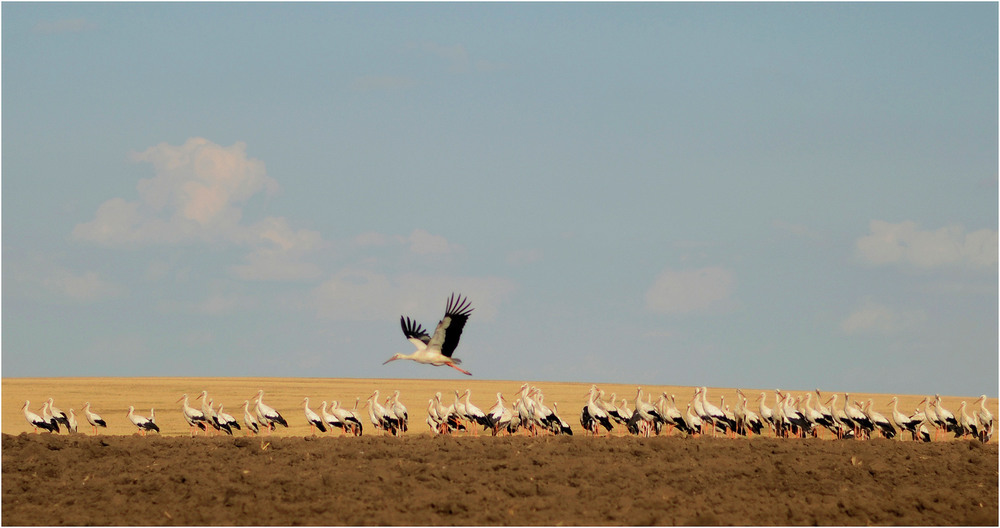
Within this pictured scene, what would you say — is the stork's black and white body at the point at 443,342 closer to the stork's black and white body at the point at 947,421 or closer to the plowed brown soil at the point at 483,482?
the plowed brown soil at the point at 483,482

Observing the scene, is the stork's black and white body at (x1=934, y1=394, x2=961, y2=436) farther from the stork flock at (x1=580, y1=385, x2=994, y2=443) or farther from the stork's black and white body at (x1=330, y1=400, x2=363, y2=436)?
the stork's black and white body at (x1=330, y1=400, x2=363, y2=436)

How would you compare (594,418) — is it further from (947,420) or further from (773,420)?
(947,420)

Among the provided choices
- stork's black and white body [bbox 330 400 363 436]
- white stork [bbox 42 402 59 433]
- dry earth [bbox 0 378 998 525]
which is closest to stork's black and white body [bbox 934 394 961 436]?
dry earth [bbox 0 378 998 525]

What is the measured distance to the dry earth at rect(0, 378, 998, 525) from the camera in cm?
1742

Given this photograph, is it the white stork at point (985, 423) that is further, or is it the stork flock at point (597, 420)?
the white stork at point (985, 423)

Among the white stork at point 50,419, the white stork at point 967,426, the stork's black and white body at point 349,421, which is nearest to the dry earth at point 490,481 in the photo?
the stork's black and white body at point 349,421

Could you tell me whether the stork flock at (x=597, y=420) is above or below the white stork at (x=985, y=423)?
below

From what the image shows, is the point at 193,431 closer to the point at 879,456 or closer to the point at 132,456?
the point at 132,456

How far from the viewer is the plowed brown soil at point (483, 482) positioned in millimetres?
17406

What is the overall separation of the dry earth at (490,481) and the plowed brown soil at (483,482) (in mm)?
37

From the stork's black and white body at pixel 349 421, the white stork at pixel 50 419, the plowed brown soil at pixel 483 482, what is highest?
the stork's black and white body at pixel 349 421

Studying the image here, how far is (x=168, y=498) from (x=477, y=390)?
1690 inches

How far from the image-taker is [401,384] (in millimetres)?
65438

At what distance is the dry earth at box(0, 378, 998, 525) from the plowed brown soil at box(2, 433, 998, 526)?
4 centimetres
